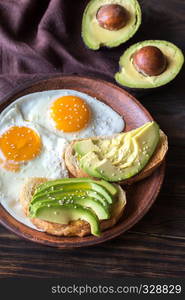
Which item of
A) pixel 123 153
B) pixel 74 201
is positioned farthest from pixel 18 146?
pixel 123 153

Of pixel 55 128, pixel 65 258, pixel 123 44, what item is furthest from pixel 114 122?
pixel 65 258

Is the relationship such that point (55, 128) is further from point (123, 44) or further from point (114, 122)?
point (123, 44)

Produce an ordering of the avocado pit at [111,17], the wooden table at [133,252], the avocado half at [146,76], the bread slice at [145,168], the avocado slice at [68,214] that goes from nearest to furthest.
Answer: the avocado slice at [68,214]
the wooden table at [133,252]
the bread slice at [145,168]
the avocado half at [146,76]
the avocado pit at [111,17]

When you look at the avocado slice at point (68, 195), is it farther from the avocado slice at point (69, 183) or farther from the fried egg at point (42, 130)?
the fried egg at point (42, 130)

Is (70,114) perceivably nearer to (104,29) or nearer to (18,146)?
(18,146)

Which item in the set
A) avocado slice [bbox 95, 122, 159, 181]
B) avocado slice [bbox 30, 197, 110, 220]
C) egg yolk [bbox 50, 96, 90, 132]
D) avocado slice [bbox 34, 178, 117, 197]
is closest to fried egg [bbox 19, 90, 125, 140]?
egg yolk [bbox 50, 96, 90, 132]

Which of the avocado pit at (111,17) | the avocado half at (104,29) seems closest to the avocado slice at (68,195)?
the avocado half at (104,29)
